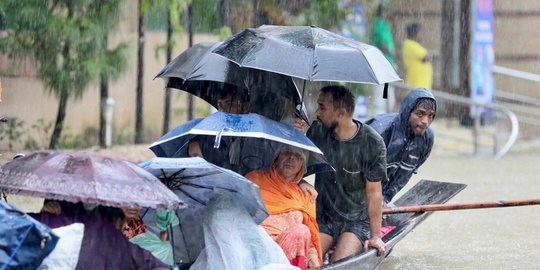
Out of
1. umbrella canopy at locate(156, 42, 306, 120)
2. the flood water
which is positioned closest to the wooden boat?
the flood water

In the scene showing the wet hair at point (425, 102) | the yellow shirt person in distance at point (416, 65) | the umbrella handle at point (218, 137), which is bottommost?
the yellow shirt person in distance at point (416, 65)

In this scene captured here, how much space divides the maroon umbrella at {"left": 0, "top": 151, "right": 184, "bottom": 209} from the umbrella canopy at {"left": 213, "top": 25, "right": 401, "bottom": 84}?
1820 mm

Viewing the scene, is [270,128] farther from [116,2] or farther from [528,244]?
[116,2]

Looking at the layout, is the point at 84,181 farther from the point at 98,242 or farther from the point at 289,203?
the point at 289,203

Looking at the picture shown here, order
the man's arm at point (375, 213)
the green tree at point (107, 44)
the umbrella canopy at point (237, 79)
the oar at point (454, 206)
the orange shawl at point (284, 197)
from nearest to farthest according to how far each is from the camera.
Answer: the orange shawl at point (284, 197) < the man's arm at point (375, 213) < the umbrella canopy at point (237, 79) < the oar at point (454, 206) < the green tree at point (107, 44)

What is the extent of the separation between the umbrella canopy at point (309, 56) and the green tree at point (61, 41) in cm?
620

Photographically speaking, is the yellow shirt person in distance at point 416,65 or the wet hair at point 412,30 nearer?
the yellow shirt person in distance at point 416,65

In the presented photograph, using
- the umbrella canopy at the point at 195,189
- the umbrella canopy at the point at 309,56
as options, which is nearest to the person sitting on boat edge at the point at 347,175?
the umbrella canopy at the point at 309,56

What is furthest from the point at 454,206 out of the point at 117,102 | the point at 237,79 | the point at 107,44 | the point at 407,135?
the point at 117,102

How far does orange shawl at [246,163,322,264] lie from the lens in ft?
24.1

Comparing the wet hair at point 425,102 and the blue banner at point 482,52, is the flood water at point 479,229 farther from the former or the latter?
the blue banner at point 482,52

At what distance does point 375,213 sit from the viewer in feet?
25.6

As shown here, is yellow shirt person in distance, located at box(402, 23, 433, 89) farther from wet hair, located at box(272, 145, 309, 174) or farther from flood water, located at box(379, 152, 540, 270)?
wet hair, located at box(272, 145, 309, 174)

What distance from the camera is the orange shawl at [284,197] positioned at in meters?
7.34
